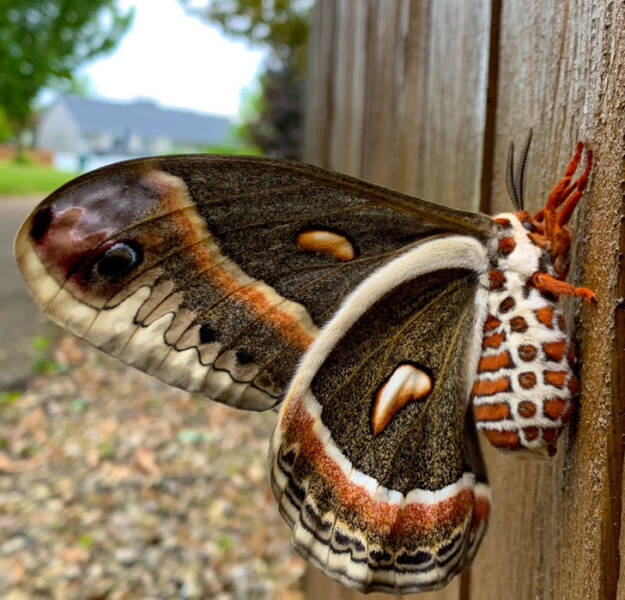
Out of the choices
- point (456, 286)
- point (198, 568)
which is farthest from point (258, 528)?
point (456, 286)

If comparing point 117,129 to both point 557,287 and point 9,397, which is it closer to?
point 9,397

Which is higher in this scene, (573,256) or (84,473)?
(573,256)

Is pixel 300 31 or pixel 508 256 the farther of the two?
pixel 300 31

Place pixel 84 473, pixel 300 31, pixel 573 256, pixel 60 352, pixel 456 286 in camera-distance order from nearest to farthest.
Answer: pixel 573 256
pixel 456 286
pixel 84 473
pixel 60 352
pixel 300 31

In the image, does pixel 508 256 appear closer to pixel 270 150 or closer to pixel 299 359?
pixel 299 359

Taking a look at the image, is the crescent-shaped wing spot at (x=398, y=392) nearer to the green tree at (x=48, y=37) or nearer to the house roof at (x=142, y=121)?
the green tree at (x=48, y=37)

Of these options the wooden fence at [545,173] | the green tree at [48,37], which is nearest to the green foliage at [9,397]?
the wooden fence at [545,173]
